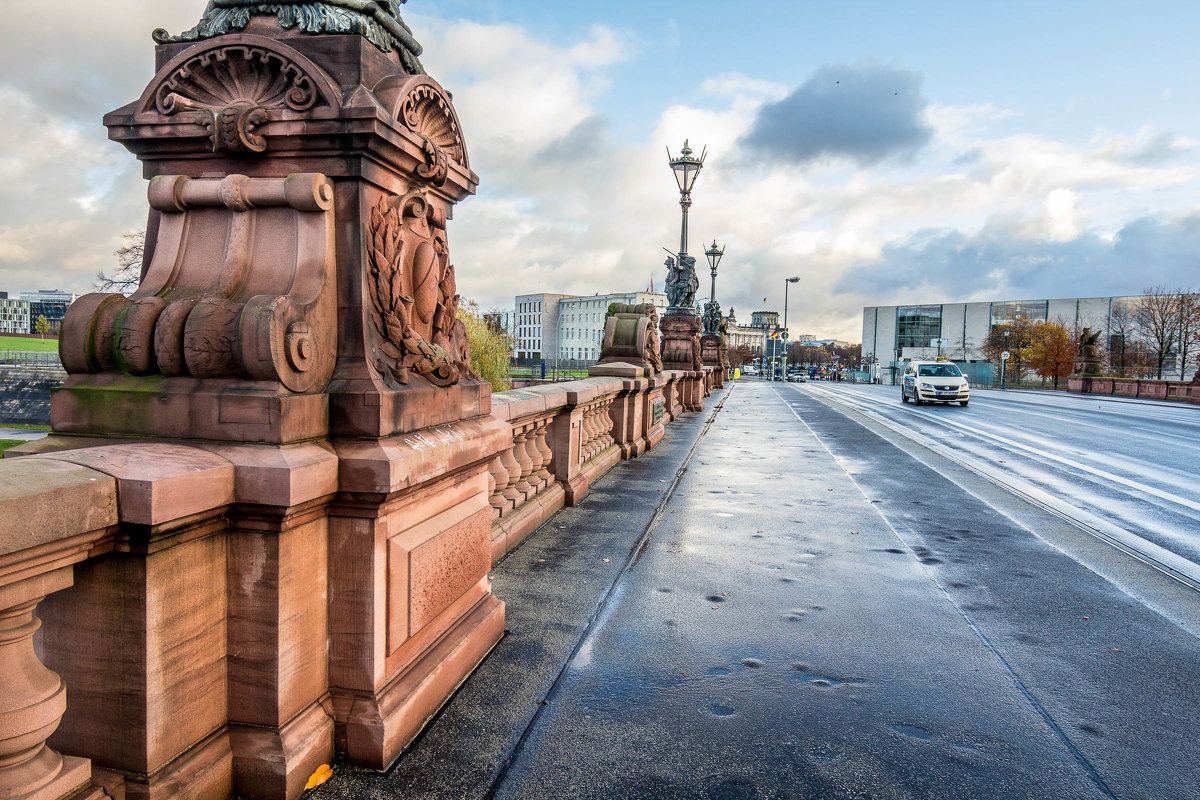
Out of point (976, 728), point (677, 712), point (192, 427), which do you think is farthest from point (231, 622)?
point (976, 728)

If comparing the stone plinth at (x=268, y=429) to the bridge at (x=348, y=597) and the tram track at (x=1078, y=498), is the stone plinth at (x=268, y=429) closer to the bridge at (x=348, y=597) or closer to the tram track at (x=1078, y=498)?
the bridge at (x=348, y=597)

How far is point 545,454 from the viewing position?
21.0ft

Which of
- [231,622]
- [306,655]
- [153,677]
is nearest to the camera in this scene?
[153,677]

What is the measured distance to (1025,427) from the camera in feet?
59.2

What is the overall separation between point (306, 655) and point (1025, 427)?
19516mm

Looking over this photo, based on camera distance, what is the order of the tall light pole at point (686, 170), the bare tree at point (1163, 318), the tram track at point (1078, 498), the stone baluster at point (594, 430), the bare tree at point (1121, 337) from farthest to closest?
the bare tree at point (1121, 337)
the bare tree at point (1163, 318)
the tall light pole at point (686, 170)
the stone baluster at point (594, 430)
the tram track at point (1078, 498)

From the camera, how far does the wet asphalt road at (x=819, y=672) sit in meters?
2.52

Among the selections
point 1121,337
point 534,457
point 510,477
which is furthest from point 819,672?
point 1121,337

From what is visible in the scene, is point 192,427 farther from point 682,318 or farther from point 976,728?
point 682,318

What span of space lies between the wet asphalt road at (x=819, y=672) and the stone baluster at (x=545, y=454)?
0.49 metres

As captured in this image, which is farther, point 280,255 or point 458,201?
point 458,201

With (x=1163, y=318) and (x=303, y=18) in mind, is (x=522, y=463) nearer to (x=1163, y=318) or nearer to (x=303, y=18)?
(x=303, y=18)

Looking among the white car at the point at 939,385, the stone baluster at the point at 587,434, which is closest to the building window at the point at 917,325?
the white car at the point at 939,385

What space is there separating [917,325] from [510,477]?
102 meters
